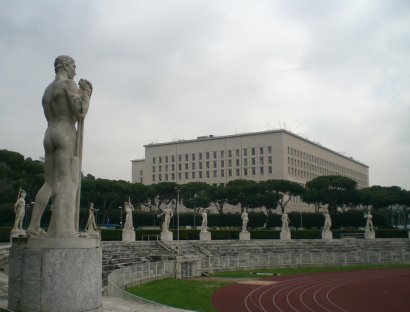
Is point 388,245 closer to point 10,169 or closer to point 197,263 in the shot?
point 197,263

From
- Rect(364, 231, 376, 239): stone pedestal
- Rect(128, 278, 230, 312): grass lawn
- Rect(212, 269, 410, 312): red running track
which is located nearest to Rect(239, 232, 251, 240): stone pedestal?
Rect(364, 231, 376, 239): stone pedestal

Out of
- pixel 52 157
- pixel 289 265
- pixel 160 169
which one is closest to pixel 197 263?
pixel 289 265

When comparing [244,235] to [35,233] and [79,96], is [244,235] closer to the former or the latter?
[35,233]

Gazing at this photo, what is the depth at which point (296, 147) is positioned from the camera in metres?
101

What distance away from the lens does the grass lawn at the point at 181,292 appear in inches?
720

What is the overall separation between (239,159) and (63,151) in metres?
93.7

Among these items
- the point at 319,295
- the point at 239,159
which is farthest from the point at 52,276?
the point at 239,159

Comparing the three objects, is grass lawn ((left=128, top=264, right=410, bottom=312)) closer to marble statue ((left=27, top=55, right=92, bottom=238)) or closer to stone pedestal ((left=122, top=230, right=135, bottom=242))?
marble statue ((left=27, top=55, right=92, bottom=238))

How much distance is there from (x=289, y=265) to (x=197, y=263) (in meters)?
10.6

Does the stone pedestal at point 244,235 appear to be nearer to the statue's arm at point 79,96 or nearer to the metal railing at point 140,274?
the metal railing at point 140,274

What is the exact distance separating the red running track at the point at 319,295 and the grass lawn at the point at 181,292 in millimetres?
551

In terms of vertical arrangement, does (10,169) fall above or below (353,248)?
above

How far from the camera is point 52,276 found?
8.19 m

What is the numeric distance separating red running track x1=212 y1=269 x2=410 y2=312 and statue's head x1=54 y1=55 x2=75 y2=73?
11687 mm
